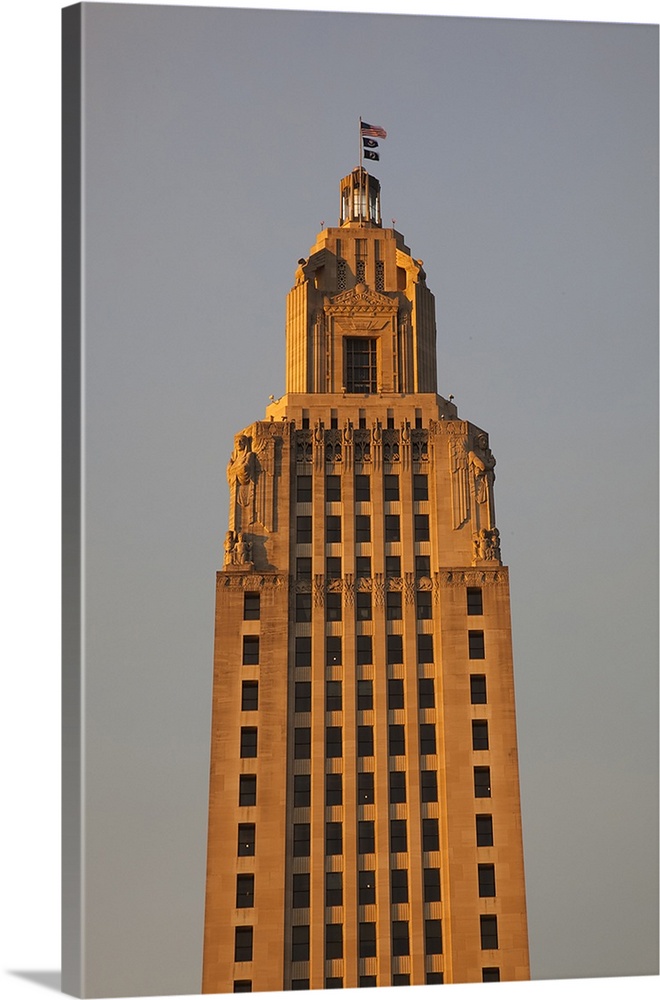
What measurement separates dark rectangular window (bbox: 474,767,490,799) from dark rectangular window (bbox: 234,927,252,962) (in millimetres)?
11289

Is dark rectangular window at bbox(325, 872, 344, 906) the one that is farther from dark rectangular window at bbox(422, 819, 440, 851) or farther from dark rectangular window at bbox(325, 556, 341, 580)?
dark rectangular window at bbox(325, 556, 341, 580)

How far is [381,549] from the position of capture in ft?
287

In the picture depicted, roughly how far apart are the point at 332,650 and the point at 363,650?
145cm

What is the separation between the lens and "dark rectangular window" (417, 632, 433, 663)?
86.1 m

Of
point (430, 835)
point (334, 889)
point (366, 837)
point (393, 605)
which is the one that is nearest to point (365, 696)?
point (393, 605)

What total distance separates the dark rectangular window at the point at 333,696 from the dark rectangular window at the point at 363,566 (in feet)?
16.9

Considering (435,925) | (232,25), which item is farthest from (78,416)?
(435,925)

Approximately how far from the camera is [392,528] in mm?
88250

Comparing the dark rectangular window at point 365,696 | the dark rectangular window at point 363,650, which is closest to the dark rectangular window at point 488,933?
the dark rectangular window at point 365,696

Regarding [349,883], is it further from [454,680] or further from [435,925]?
[454,680]

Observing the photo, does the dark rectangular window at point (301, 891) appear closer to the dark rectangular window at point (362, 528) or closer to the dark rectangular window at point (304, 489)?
the dark rectangular window at point (362, 528)

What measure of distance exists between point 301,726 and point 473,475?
1399cm

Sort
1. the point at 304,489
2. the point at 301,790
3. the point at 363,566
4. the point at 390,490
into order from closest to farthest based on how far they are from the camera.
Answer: the point at 301,790, the point at 363,566, the point at 304,489, the point at 390,490

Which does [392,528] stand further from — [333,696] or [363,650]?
[333,696]
